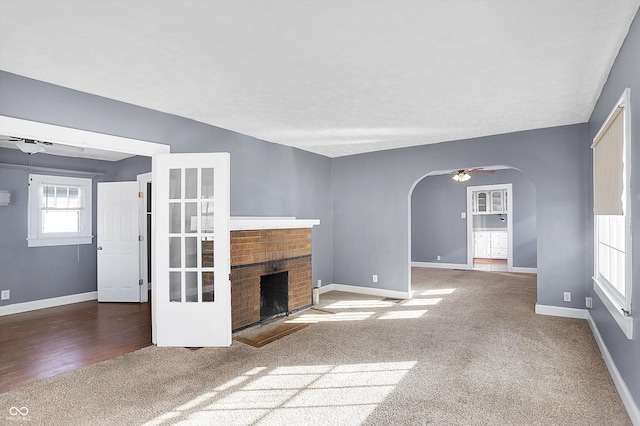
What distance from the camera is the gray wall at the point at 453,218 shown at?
28.3ft

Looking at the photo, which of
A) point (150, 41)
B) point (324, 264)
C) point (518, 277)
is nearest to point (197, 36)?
point (150, 41)

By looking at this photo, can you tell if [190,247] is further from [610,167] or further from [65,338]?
[610,167]

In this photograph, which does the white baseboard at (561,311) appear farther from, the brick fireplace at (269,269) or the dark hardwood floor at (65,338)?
the dark hardwood floor at (65,338)

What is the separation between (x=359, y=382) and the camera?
2.90 m

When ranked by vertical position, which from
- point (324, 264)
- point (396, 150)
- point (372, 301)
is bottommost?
point (372, 301)

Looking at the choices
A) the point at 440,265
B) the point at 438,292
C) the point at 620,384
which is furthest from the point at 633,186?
the point at 440,265

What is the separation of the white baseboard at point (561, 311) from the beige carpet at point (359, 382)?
0.18 m

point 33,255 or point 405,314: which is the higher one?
point 33,255

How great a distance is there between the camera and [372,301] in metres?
5.74

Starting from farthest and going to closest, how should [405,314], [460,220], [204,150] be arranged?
[460,220] → [405,314] → [204,150]

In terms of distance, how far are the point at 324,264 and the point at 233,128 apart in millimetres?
2951

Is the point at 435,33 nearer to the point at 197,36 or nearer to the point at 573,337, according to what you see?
the point at 197,36

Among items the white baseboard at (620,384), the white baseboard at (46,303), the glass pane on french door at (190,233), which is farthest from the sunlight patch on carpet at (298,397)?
the white baseboard at (46,303)

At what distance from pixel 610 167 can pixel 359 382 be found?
8.51 feet
